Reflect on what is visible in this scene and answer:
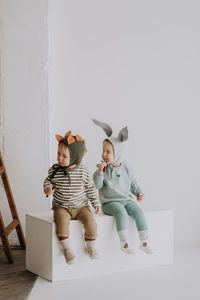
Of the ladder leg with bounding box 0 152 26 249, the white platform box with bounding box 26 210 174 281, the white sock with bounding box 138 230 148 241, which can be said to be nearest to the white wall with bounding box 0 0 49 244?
the ladder leg with bounding box 0 152 26 249

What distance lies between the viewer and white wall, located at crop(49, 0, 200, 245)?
3.53 m

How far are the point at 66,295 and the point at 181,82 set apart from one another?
2.00 metres

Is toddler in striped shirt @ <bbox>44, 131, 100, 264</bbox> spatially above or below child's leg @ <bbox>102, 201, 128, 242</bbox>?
above

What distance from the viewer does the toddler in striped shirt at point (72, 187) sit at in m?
2.73

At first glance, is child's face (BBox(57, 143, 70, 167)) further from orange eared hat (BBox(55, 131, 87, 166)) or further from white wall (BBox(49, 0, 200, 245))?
white wall (BBox(49, 0, 200, 245))

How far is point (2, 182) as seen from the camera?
3.43 meters

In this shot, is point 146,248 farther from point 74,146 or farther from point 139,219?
point 74,146

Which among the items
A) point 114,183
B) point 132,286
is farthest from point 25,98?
point 132,286

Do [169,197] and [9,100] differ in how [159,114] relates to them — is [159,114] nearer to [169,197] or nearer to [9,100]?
[169,197]

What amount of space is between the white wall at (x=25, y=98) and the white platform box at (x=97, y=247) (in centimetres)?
57

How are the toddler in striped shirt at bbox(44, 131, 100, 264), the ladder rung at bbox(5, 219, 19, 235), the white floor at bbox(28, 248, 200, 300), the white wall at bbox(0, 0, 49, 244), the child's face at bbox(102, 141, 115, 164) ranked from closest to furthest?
the white floor at bbox(28, 248, 200, 300)
the toddler in striped shirt at bbox(44, 131, 100, 264)
the child's face at bbox(102, 141, 115, 164)
the ladder rung at bbox(5, 219, 19, 235)
the white wall at bbox(0, 0, 49, 244)

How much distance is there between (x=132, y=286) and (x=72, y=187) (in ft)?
2.34

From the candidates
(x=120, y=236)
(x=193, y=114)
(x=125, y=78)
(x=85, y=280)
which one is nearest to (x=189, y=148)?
(x=193, y=114)

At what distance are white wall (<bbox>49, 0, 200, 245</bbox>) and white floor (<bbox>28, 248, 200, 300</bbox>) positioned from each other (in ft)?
2.91
